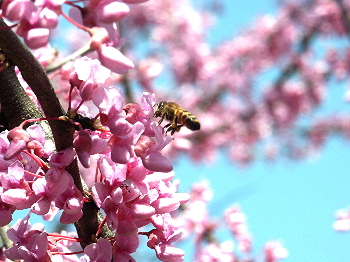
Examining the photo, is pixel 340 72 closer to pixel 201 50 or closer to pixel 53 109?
pixel 201 50

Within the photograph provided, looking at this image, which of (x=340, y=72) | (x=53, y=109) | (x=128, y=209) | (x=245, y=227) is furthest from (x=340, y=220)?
(x=340, y=72)

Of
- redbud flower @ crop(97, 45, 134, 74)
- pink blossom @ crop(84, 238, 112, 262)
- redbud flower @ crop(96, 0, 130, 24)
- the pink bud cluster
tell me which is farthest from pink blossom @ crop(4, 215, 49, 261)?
the pink bud cluster

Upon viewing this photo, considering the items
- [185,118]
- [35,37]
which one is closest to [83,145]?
[35,37]

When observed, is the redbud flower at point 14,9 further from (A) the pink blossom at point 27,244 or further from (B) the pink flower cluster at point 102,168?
(A) the pink blossom at point 27,244

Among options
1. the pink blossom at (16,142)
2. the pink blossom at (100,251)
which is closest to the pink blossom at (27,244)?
the pink blossom at (100,251)

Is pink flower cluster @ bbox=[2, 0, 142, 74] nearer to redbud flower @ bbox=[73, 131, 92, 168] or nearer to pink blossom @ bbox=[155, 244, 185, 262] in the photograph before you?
redbud flower @ bbox=[73, 131, 92, 168]

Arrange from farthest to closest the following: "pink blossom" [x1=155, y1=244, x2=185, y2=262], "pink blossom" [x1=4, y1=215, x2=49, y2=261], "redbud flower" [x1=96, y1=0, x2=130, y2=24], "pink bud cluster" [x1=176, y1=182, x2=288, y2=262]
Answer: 1. "pink bud cluster" [x1=176, y1=182, x2=288, y2=262]
2. "pink blossom" [x1=155, y1=244, x2=185, y2=262]
3. "pink blossom" [x1=4, y1=215, x2=49, y2=261]
4. "redbud flower" [x1=96, y1=0, x2=130, y2=24]
